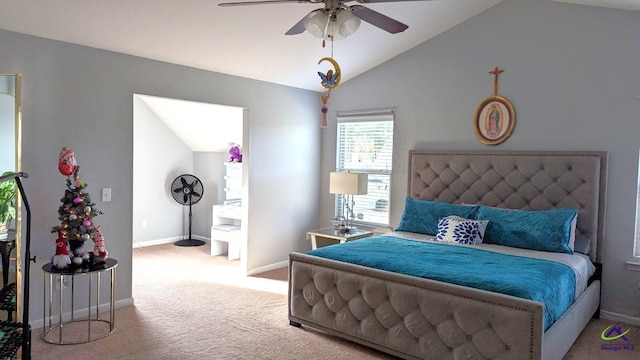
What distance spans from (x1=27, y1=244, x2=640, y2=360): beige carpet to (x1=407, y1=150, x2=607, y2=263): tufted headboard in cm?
102

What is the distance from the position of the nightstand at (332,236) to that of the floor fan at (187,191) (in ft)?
8.19

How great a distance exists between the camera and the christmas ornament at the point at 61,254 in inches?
134

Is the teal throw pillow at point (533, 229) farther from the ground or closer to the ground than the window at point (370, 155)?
closer to the ground

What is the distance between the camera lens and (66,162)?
347 cm

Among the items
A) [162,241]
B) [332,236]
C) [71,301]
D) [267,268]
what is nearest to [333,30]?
[332,236]

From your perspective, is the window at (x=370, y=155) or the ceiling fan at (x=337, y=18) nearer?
the ceiling fan at (x=337, y=18)

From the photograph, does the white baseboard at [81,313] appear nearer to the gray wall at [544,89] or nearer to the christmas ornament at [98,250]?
the christmas ornament at [98,250]

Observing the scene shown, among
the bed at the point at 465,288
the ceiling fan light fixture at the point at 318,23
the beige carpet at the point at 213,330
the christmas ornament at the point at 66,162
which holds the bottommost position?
the beige carpet at the point at 213,330

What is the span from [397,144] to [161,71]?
2707mm

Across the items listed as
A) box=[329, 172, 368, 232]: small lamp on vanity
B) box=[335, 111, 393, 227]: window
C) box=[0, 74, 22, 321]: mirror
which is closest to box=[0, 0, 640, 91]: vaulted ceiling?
box=[0, 74, 22, 321]: mirror

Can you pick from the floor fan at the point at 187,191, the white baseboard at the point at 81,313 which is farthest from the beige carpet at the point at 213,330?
the floor fan at the point at 187,191

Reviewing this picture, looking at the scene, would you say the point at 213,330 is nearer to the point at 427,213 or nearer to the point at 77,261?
the point at 77,261

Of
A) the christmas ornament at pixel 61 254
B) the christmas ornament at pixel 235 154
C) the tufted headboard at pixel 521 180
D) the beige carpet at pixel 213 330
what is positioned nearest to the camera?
the beige carpet at pixel 213 330

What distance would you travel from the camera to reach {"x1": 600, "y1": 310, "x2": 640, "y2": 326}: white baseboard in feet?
13.0
